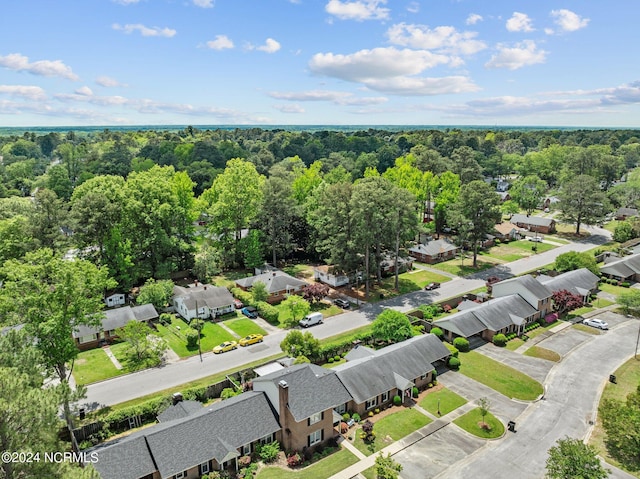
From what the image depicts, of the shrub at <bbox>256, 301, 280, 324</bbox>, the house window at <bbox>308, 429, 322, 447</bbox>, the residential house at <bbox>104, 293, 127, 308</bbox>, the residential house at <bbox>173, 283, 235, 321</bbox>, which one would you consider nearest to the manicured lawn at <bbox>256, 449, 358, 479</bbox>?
the house window at <bbox>308, 429, 322, 447</bbox>

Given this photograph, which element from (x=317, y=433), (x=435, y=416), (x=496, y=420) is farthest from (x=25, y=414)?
(x=496, y=420)

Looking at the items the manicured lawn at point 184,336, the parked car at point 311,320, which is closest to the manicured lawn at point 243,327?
the manicured lawn at point 184,336

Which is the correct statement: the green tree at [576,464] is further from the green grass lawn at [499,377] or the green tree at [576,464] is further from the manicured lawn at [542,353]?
the manicured lawn at [542,353]

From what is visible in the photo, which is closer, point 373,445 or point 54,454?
point 54,454

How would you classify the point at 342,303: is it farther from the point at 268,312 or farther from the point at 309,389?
the point at 309,389

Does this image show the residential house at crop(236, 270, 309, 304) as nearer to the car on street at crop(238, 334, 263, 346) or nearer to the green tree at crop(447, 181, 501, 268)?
the car on street at crop(238, 334, 263, 346)

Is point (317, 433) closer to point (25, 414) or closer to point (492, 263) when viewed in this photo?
point (25, 414)
